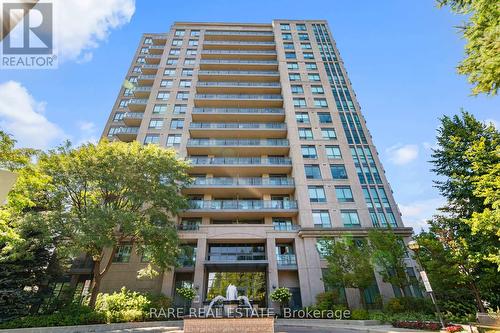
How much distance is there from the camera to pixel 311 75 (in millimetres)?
42250

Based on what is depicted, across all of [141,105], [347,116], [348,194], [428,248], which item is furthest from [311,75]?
[428,248]

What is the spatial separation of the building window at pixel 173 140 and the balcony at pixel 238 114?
434 cm

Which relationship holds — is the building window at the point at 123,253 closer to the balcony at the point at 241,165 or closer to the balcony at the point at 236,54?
the balcony at the point at 241,165

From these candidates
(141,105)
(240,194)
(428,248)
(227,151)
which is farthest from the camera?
(141,105)

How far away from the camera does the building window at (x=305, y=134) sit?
35.4m

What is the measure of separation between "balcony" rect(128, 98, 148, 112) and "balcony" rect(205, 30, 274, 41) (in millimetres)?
20564

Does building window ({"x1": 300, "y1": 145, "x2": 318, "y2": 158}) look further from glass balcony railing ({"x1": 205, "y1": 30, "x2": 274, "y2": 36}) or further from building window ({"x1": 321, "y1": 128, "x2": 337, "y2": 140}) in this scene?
glass balcony railing ({"x1": 205, "y1": 30, "x2": 274, "y2": 36})

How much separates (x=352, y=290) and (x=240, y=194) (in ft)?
53.0

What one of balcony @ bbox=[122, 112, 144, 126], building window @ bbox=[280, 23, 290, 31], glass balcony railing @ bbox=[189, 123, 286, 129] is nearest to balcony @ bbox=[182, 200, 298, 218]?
glass balcony railing @ bbox=[189, 123, 286, 129]

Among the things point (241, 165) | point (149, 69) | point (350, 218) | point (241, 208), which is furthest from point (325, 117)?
point (149, 69)

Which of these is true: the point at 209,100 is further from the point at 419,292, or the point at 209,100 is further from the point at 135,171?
the point at 419,292

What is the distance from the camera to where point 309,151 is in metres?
34.2

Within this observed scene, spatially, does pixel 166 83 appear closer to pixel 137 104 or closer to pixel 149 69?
pixel 149 69

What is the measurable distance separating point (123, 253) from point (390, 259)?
2643cm
